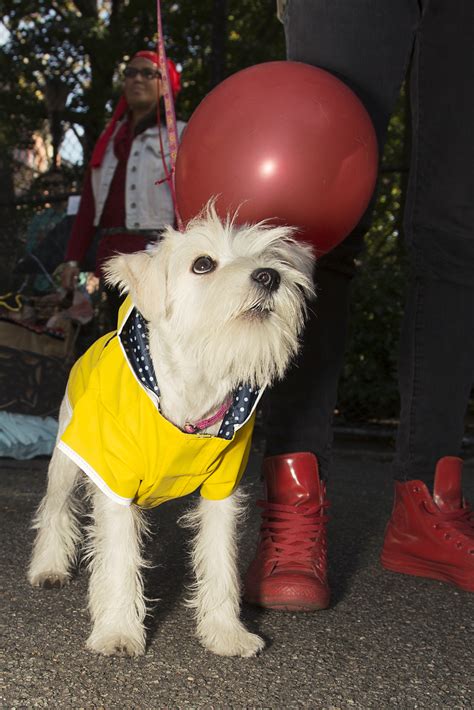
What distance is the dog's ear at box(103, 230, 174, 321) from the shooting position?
84.4 inches

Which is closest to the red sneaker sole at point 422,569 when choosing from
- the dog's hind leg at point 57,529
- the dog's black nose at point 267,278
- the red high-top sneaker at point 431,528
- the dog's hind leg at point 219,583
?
the red high-top sneaker at point 431,528

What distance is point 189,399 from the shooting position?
2.18 meters

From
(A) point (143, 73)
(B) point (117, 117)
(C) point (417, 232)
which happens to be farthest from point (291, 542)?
(B) point (117, 117)

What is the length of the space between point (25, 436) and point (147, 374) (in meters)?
2.98

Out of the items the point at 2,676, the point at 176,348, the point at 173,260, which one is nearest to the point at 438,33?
the point at 173,260

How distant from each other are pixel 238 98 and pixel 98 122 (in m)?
9.45

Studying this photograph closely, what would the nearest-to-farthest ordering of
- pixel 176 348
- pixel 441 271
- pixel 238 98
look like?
pixel 176 348, pixel 238 98, pixel 441 271

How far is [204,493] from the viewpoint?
227cm

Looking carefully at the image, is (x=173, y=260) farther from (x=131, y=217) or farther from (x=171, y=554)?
(x=131, y=217)

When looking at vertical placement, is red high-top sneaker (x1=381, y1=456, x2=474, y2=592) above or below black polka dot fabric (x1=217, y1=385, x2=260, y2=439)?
below

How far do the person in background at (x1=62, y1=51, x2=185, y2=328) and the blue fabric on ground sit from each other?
94cm

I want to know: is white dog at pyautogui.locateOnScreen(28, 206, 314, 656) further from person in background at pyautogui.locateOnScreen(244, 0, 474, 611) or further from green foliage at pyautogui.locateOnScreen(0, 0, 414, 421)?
green foliage at pyautogui.locateOnScreen(0, 0, 414, 421)

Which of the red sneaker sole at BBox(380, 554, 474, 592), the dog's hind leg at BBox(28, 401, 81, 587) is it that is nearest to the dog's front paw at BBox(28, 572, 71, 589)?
the dog's hind leg at BBox(28, 401, 81, 587)

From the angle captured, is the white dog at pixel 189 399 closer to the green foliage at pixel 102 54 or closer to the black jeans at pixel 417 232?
the black jeans at pixel 417 232
